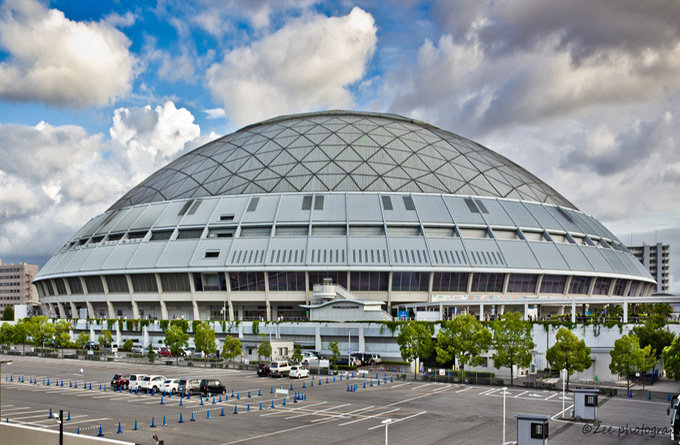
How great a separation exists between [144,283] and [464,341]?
166ft

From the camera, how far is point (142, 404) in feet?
138

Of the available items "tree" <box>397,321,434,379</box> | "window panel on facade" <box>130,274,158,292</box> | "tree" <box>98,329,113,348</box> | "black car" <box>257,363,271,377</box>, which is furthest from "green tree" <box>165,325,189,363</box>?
"tree" <box>397,321,434,379</box>

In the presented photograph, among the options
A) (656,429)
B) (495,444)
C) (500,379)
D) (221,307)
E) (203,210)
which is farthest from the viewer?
(203,210)

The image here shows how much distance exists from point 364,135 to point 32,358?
61366 mm

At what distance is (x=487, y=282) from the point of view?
8600cm

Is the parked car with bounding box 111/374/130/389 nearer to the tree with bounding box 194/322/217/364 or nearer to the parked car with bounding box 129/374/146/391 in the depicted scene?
the parked car with bounding box 129/374/146/391

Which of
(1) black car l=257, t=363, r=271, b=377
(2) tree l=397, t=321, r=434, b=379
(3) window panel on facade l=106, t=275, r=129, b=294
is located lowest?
(1) black car l=257, t=363, r=271, b=377

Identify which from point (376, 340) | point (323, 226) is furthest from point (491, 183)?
point (376, 340)

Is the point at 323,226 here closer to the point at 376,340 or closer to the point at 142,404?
the point at 376,340

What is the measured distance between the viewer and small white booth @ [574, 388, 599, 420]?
3625 cm

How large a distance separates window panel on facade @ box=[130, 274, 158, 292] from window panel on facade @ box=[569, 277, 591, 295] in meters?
60.4

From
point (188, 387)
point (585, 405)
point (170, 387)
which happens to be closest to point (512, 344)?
point (585, 405)

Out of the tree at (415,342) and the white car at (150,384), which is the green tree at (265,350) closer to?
the tree at (415,342)

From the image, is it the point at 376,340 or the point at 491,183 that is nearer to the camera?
the point at 376,340
